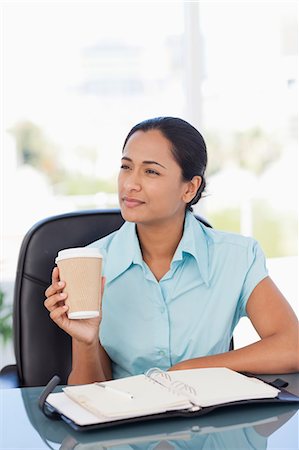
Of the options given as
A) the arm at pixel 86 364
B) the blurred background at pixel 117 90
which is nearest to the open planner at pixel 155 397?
the arm at pixel 86 364

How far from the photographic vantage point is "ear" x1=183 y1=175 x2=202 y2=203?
2.16 m

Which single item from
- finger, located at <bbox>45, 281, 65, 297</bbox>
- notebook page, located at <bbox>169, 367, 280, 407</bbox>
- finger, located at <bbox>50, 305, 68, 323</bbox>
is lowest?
notebook page, located at <bbox>169, 367, 280, 407</bbox>

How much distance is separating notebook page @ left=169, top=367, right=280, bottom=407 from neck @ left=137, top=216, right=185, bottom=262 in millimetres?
502

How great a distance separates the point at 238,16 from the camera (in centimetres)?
381

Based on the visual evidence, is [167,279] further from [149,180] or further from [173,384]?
[173,384]

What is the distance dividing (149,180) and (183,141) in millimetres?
153

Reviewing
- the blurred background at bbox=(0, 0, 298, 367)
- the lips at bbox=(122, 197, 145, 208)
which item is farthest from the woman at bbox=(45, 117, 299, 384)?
the blurred background at bbox=(0, 0, 298, 367)

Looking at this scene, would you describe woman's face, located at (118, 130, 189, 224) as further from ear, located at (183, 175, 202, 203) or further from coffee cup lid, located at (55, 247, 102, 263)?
coffee cup lid, located at (55, 247, 102, 263)

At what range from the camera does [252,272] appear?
2066mm

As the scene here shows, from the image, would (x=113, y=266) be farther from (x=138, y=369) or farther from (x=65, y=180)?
(x=65, y=180)

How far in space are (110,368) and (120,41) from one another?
200 cm

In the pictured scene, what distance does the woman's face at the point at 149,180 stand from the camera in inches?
78.5

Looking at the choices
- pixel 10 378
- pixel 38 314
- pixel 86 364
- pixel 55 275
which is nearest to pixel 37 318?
pixel 38 314

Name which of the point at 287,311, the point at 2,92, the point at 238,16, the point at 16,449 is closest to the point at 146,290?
the point at 287,311
